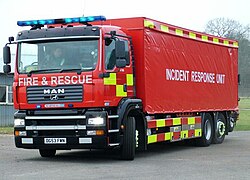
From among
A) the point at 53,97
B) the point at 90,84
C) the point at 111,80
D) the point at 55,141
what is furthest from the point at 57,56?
the point at 55,141

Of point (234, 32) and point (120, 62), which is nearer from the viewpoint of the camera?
point (120, 62)

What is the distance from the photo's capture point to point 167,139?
16031mm

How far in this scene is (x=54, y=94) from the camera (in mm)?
13445

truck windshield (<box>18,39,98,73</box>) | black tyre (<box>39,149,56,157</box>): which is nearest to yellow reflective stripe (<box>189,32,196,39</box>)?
truck windshield (<box>18,39,98,73</box>)

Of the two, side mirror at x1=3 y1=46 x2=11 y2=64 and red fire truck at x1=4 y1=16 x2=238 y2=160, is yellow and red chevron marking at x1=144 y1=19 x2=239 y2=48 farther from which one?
side mirror at x1=3 y1=46 x2=11 y2=64

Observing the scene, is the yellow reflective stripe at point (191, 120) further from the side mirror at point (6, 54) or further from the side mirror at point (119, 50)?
the side mirror at point (6, 54)

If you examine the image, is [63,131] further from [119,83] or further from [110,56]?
[110,56]

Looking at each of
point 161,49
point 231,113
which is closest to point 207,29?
point 231,113

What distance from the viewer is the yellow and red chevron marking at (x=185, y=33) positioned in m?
15.2

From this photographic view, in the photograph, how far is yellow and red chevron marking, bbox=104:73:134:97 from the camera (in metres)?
13.4

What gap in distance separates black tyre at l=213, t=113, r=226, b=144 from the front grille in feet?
24.2

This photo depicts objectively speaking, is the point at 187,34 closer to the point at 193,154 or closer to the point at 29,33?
the point at 193,154

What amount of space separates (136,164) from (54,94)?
2.43 meters

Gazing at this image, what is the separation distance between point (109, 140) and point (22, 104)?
220 cm
